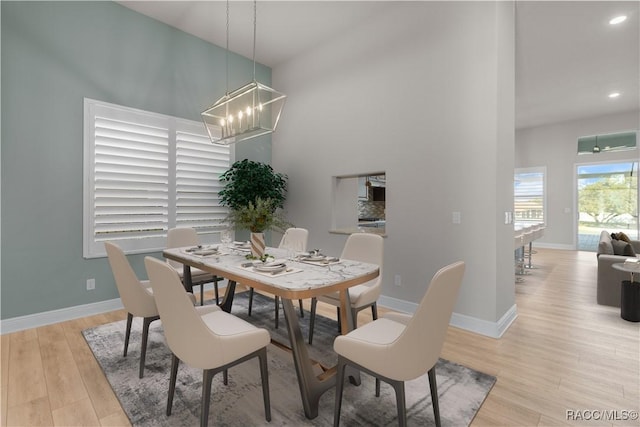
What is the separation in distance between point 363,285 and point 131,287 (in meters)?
1.80

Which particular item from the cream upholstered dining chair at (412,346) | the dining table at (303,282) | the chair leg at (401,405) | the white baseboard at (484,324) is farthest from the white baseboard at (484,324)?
the chair leg at (401,405)

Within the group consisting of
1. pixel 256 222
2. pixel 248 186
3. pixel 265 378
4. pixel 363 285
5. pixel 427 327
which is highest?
pixel 248 186

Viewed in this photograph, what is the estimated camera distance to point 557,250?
26.6 feet

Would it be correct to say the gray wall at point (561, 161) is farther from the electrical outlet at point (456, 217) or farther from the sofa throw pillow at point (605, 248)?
the electrical outlet at point (456, 217)

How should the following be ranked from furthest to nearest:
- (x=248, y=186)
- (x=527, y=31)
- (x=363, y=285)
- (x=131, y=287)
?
1. (x=248, y=186)
2. (x=527, y=31)
3. (x=363, y=285)
4. (x=131, y=287)

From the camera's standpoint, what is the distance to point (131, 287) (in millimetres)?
2141

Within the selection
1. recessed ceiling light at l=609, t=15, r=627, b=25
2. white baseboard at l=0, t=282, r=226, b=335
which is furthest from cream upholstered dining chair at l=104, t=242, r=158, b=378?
recessed ceiling light at l=609, t=15, r=627, b=25

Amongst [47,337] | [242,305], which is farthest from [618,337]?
[47,337]

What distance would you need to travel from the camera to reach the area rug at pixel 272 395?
5.71ft

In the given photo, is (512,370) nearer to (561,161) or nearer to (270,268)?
(270,268)

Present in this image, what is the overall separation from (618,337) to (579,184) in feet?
22.2

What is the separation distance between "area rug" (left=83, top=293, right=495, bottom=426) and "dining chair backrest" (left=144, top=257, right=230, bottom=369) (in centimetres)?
52

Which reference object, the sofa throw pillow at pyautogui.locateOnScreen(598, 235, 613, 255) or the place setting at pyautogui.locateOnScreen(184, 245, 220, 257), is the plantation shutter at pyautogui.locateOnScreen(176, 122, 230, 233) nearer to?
the place setting at pyautogui.locateOnScreen(184, 245, 220, 257)

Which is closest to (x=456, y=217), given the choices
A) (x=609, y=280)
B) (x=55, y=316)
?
(x=609, y=280)
